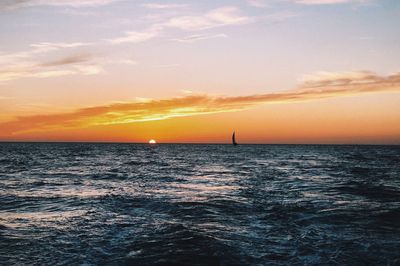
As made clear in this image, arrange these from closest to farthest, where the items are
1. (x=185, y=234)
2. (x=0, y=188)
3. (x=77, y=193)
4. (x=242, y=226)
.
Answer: (x=185, y=234) < (x=242, y=226) < (x=77, y=193) < (x=0, y=188)

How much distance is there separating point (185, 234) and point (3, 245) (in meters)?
5.48

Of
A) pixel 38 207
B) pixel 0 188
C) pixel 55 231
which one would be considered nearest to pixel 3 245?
pixel 55 231

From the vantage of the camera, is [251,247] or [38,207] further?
[38,207]

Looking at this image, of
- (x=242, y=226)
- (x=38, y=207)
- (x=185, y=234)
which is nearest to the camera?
(x=185, y=234)

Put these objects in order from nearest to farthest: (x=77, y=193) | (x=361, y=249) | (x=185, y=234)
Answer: (x=361, y=249), (x=185, y=234), (x=77, y=193)

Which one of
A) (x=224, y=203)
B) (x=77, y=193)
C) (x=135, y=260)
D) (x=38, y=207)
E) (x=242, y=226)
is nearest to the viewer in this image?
(x=135, y=260)

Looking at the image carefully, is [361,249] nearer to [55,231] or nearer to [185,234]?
[185,234]

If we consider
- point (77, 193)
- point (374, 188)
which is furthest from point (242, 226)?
Result: point (374, 188)

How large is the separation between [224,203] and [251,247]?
7.77m

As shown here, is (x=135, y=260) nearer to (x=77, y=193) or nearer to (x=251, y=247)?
(x=251, y=247)

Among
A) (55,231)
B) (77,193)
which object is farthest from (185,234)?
(77,193)

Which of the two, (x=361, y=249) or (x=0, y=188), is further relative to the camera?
A: (x=0, y=188)

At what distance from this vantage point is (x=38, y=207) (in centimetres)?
1717

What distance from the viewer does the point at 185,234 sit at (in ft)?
38.8
